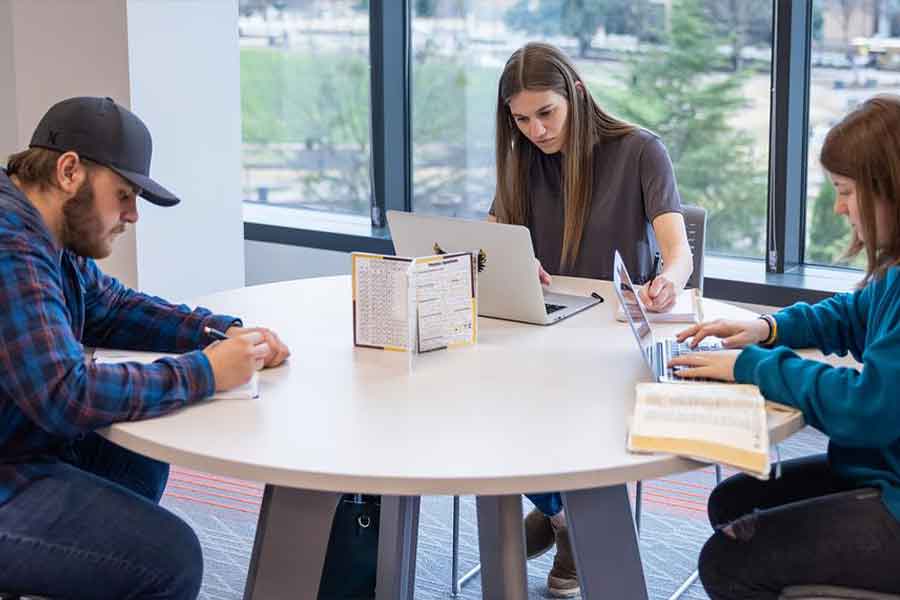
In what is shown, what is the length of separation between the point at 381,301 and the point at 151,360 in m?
0.40

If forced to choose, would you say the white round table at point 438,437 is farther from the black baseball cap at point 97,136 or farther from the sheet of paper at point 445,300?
the black baseball cap at point 97,136

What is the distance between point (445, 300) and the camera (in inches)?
81.5

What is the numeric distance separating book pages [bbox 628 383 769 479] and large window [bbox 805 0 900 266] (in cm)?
218

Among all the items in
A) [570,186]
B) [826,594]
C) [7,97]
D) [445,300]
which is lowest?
[826,594]

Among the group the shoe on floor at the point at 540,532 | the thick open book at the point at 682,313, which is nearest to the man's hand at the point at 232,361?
the thick open book at the point at 682,313

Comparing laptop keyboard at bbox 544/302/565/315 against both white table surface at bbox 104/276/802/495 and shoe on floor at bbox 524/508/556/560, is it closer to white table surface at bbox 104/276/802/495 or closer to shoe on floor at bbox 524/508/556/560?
white table surface at bbox 104/276/802/495

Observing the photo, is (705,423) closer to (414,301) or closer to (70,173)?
(414,301)

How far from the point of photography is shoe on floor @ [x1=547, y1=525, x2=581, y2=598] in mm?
2713

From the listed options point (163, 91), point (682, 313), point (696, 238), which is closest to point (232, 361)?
point (682, 313)

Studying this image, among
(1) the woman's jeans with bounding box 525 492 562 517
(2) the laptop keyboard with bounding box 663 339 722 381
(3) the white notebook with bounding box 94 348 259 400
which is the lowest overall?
(1) the woman's jeans with bounding box 525 492 562 517

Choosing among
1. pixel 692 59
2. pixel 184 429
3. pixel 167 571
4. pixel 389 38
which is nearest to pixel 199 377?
pixel 184 429

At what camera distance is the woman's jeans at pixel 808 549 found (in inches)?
63.8

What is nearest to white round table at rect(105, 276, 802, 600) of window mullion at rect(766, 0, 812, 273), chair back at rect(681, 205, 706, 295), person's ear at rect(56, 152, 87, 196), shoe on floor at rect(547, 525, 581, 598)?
person's ear at rect(56, 152, 87, 196)

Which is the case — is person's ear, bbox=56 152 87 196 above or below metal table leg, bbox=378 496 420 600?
above
